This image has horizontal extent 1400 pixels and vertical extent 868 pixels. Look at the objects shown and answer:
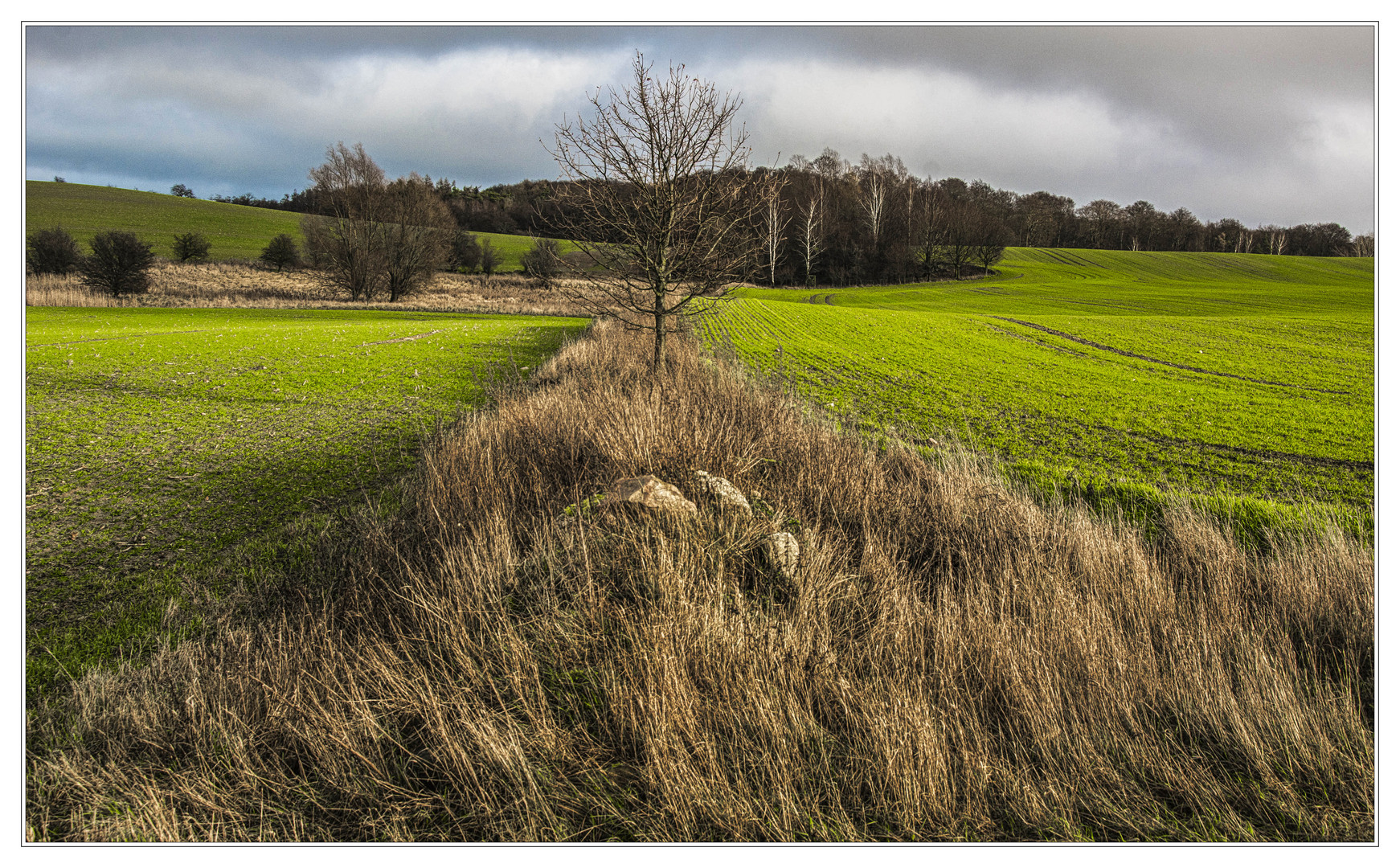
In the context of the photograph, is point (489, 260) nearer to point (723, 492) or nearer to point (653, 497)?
point (723, 492)

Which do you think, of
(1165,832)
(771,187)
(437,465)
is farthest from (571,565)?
(771,187)

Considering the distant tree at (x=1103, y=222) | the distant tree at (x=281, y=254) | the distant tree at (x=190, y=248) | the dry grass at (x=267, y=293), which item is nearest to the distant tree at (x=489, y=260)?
the dry grass at (x=267, y=293)

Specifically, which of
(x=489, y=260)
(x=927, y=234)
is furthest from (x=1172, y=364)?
(x=489, y=260)

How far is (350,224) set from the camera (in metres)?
37.6

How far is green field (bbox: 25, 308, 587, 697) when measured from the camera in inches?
153

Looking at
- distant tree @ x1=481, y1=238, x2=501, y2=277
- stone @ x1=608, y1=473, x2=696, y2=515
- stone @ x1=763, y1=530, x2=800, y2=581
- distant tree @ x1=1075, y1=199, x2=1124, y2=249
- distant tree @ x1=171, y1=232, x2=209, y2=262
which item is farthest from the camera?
distant tree @ x1=1075, y1=199, x2=1124, y2=249

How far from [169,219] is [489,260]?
109ft

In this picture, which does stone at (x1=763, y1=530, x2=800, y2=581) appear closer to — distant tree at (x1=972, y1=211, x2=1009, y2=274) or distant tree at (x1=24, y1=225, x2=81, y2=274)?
distant tree at (x1=24, y1=225, x2=81, y2=274)

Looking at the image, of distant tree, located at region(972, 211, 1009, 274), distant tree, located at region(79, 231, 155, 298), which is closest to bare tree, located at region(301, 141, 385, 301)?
distant tree, located at region(79, 231, 155, 298)

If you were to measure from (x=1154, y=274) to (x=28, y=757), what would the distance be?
271 feet

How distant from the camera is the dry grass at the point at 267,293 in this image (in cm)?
2793

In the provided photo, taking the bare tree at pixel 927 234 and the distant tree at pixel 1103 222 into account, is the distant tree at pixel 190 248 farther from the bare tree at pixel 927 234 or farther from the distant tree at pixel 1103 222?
the distant tree at pixel 1103 222

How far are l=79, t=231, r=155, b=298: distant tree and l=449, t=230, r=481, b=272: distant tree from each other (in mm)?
28547

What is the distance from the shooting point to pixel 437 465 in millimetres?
4926
